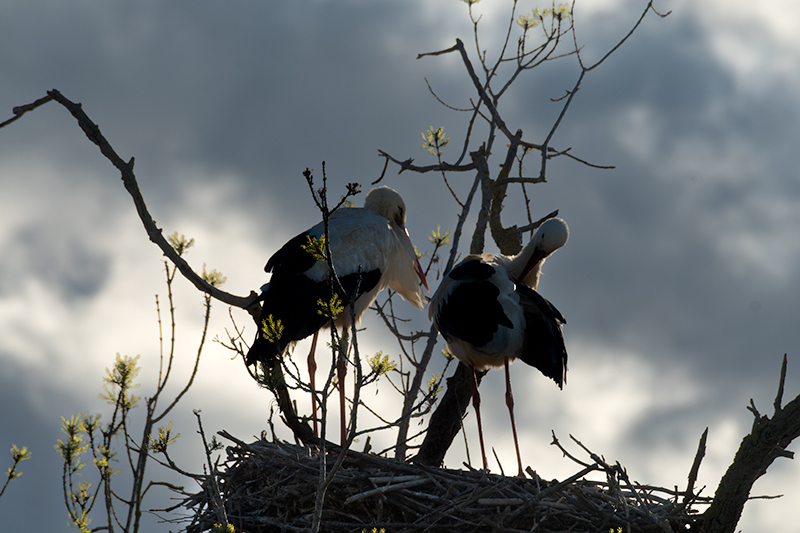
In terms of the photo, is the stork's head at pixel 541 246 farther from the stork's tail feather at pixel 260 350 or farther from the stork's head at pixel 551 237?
the stork's tail feather at pixel 260 350

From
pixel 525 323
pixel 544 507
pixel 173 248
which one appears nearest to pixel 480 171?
pixel 525 323

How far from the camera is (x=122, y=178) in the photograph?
16.2 ft

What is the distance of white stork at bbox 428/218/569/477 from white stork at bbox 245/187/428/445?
2.48ft

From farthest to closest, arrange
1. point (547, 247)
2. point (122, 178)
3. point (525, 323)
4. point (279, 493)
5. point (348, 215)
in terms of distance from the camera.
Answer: point (348, 215) < point (547, 247) < point (525, 323) < point (122, 178) < point (279, 493)

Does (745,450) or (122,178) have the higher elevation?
(122,178)

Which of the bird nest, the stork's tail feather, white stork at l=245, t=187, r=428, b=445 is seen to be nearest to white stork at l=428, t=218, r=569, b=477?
white stork at l=245, t=187, r=428, b=445

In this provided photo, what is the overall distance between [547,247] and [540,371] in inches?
41.8

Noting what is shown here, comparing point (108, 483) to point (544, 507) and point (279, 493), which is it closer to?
point (279, 493)

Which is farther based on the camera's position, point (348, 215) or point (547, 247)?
point (348, 215)


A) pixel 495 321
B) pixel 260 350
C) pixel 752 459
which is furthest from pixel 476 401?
pixel 752 459

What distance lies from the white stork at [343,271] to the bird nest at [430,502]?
3.31 feet

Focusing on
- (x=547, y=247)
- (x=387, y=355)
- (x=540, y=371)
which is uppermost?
(x=547, y=247)

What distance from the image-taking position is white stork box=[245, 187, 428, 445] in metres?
5.75

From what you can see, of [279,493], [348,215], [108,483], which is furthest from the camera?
[348,215]
